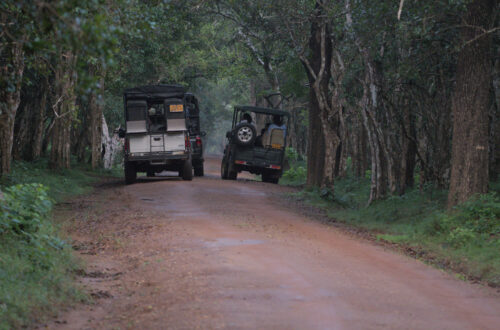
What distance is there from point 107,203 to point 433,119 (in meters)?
10.8

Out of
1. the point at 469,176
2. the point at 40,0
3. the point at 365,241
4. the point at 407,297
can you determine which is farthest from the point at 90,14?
the point at 469,176

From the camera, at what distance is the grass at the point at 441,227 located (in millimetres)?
10812

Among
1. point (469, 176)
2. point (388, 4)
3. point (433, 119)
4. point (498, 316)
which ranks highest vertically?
point (388, 4)

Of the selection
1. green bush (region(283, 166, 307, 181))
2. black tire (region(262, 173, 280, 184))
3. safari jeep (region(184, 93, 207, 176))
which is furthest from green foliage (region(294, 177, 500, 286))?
green bush (region(283, 166, 307, 181))

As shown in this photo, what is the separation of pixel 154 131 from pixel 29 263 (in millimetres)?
15259

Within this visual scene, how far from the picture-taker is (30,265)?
323 inches

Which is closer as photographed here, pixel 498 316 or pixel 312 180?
pixel 498 316

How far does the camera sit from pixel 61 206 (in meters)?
17.0

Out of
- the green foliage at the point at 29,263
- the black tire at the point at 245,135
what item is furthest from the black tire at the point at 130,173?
the green foliage at the point at 29,263

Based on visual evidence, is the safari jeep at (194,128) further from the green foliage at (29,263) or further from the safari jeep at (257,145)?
the green foliage at (29,263)

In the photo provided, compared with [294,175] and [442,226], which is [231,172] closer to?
[294,175]

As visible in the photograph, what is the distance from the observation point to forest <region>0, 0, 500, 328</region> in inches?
316

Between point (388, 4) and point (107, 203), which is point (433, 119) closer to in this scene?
point (388, 4)

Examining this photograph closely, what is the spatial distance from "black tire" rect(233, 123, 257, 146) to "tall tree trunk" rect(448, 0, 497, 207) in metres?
13.9
